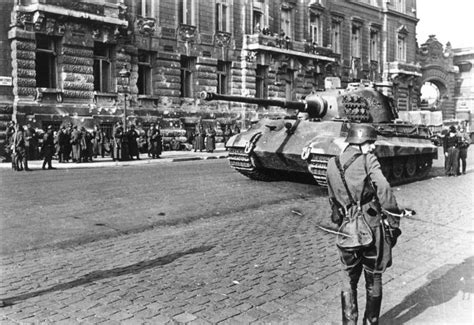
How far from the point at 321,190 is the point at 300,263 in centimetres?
634

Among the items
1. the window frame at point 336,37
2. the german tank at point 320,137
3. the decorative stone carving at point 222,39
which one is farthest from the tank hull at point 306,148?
the window frame at point 336,37

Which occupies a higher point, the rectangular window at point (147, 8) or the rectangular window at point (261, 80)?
the rectangular window at point (147, 8)

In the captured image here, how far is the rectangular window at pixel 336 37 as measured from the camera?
36875 mm

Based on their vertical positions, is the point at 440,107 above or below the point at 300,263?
above

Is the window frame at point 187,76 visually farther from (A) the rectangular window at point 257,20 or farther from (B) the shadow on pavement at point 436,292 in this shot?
(B) the shadow on pavement at point 436,292

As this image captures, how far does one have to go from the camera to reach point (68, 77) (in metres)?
22.0

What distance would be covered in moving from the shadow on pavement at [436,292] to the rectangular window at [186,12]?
2295 cm

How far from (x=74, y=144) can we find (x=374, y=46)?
28.8m

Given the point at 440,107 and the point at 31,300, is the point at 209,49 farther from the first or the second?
the point at 440,107

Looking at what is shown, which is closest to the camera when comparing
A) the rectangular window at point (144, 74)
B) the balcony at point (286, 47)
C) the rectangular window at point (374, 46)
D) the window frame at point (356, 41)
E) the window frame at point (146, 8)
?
the window frame at point (146, 8)

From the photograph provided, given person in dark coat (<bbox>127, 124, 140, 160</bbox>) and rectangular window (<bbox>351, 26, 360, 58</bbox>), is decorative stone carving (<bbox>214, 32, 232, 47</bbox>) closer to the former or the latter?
person in dark coat (<bbox>127, 124, 140, 160</bbox>)

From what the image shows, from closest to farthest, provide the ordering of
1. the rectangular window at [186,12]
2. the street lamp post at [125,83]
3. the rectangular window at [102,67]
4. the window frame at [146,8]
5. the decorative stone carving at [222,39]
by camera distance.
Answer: the street lamp post at [125,83] < the rectangular window at [102,67] < the window frame at [146,8] < the rectangular window at [186,12] < the decorative stone carving at [222,39]

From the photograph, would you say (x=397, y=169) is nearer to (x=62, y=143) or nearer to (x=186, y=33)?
(x=62, y=143)

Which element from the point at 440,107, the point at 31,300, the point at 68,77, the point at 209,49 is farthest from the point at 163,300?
the point at 440,107
